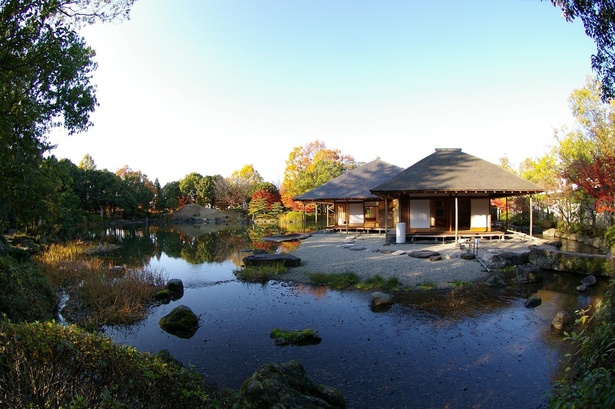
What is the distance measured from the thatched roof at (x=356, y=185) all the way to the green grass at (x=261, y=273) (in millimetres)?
12874

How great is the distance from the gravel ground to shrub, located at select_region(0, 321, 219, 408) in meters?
8.87

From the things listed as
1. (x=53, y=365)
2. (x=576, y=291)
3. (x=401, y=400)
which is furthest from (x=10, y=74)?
(x=576, y=291)

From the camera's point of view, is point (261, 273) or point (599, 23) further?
point (261, 273)

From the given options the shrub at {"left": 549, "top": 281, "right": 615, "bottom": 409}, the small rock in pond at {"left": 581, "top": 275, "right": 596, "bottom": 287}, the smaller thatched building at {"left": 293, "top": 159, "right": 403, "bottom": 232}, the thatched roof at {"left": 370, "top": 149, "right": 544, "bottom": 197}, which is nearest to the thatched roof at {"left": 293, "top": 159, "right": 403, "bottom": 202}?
the smaller thatched building at {"left": 293, "top": 159, "right": 403, "bottom": 232}

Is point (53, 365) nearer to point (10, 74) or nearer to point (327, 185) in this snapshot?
point (10, 74)

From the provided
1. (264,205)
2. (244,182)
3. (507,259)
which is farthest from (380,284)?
(244,182)

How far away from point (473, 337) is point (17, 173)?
31.7 feet

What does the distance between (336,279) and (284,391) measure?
24.9ft

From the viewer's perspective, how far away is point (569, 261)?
12.1 metres

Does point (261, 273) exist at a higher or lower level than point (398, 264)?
lower

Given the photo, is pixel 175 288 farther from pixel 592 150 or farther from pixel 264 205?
pixel 264 205

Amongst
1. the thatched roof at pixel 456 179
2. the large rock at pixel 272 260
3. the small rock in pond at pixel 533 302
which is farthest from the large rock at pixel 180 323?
the thatched roof at pixel 456 179

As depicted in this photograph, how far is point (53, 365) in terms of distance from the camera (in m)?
2.35

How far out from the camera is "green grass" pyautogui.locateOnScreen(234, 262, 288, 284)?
1195cm
